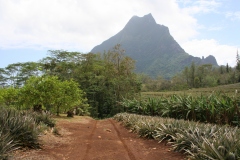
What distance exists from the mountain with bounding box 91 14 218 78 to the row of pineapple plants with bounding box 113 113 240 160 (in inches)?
4743

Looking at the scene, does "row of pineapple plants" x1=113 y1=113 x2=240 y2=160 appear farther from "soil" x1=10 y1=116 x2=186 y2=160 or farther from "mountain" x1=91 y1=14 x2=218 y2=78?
"mountain" x1=91 y1=14 x2=218 y2=78

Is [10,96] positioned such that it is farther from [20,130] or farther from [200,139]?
[200,139]

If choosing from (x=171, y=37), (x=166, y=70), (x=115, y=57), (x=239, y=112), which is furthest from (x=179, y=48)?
(x=239, y=112)

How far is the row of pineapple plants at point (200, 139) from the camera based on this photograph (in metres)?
4.26

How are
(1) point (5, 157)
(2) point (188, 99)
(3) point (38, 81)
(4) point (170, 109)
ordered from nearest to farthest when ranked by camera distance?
(1) point (5, 157), (2) point (188, 99), (4) point (170, 109), (3) point (38, 81)

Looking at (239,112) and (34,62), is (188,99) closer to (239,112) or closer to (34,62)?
(239,112)

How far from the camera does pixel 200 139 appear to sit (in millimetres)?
5539

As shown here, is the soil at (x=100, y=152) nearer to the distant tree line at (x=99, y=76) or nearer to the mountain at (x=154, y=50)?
the distant tree line at (x=99, y=76)

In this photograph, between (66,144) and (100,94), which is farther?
(100,94)

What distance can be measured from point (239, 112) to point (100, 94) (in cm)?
2795

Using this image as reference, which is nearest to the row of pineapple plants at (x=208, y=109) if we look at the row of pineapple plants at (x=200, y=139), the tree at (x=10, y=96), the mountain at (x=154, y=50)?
the row of pineapple plants at (x=200, y=139)

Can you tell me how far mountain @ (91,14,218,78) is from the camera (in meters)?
139

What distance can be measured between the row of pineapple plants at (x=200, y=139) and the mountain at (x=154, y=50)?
120 meters

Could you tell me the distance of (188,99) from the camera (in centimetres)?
1174
